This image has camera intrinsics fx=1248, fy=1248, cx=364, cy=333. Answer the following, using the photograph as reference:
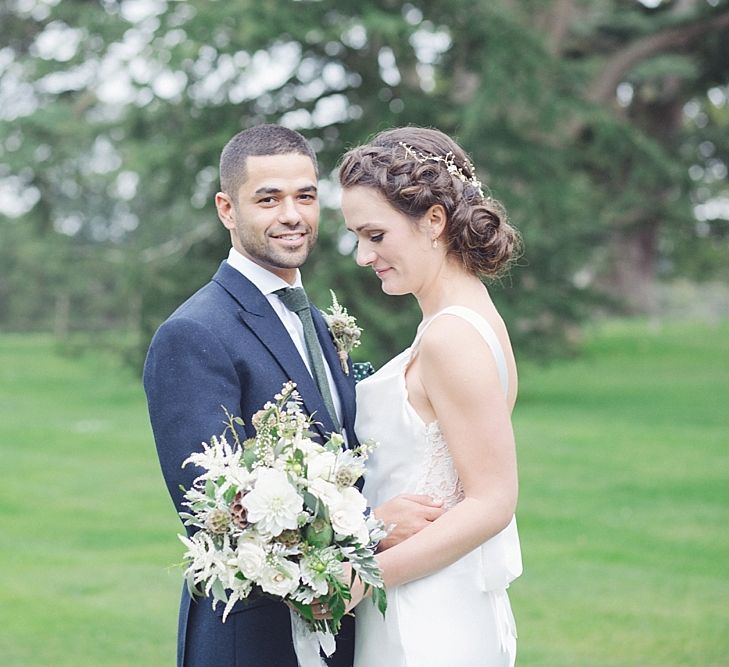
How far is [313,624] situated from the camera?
315 cm

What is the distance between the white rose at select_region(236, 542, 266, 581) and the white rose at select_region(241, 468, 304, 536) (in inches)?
2.1

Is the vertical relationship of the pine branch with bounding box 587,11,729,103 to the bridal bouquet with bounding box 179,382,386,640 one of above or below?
above

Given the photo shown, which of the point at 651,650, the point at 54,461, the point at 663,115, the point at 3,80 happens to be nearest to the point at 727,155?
the point at 663,115

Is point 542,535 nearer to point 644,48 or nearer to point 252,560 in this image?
point 252,560

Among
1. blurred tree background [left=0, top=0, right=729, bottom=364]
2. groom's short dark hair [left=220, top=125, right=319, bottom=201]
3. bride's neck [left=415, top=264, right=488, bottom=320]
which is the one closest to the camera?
bride's neck [left=415, top=264, right=488, bottom=320]

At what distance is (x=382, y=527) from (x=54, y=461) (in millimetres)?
12821

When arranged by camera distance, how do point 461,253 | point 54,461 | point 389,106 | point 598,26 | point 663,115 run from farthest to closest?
1. point 663,115
2. point 598,26
3. point 389,106
4. point 54,461
5. point 461,253

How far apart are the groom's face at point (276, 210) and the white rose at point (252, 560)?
1087 mm

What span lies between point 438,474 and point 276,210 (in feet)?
3.13

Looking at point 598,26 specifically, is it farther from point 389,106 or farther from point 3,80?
point 3,80

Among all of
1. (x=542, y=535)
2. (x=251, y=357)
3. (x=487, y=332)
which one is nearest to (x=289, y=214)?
(x=251, y=357)

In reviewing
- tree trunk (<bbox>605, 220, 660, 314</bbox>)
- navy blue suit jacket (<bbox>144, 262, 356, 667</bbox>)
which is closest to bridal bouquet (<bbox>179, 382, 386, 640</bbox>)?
navy blue suit jacket (<bbox>144, 262, 356, 667</bbox>)

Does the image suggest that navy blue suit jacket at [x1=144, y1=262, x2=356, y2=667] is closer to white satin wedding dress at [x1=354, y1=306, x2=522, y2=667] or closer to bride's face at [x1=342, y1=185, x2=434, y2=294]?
white satin wedding dress at [x1=354, y1=306, x2=522, y2=667]

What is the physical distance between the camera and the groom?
3.32m
